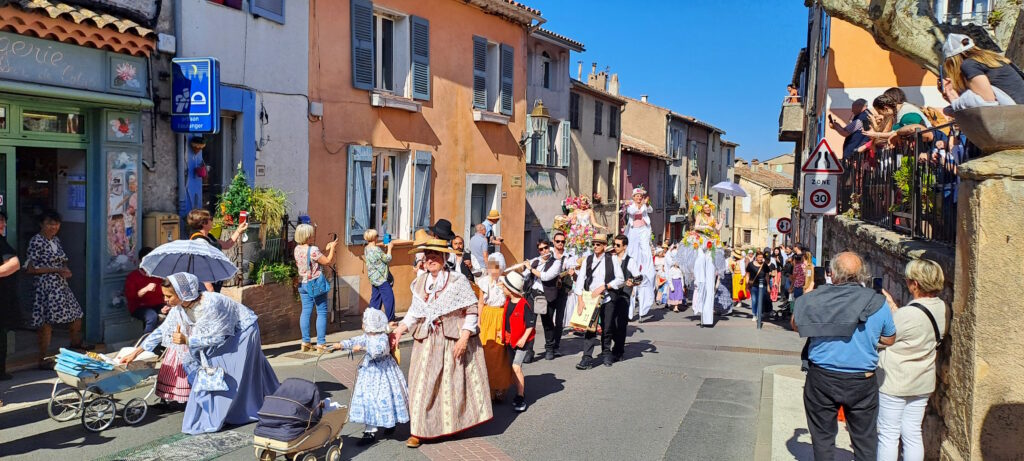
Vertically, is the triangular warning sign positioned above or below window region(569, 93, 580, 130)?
below

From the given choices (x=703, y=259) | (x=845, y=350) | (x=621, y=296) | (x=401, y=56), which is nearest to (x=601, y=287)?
(x=621, y=296)

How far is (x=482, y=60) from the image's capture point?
1741cm

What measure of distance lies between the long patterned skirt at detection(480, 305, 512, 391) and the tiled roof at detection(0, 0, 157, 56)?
5.27 meters

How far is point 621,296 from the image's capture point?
10305mm

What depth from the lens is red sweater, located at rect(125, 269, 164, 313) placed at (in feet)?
27.9

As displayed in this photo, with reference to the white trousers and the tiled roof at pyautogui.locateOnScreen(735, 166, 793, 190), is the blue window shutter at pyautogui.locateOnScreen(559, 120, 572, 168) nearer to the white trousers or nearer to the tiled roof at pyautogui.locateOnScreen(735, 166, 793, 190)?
the white trousers

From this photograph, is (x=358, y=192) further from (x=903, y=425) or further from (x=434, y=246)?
(x=903, y=425)

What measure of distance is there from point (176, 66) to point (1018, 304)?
9.33m

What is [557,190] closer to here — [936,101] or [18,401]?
[936,101]

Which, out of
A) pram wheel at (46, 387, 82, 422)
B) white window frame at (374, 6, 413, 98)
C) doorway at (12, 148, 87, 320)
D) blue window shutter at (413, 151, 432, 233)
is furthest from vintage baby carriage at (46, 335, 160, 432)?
white window frame at (374, 6, 413, 98)

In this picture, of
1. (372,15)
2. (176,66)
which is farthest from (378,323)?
(372,15)

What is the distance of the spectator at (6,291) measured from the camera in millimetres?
7090

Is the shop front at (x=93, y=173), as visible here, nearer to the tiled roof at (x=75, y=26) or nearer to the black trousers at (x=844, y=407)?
the tiled roof at (x=75, y=26)

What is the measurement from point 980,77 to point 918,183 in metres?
2.13
